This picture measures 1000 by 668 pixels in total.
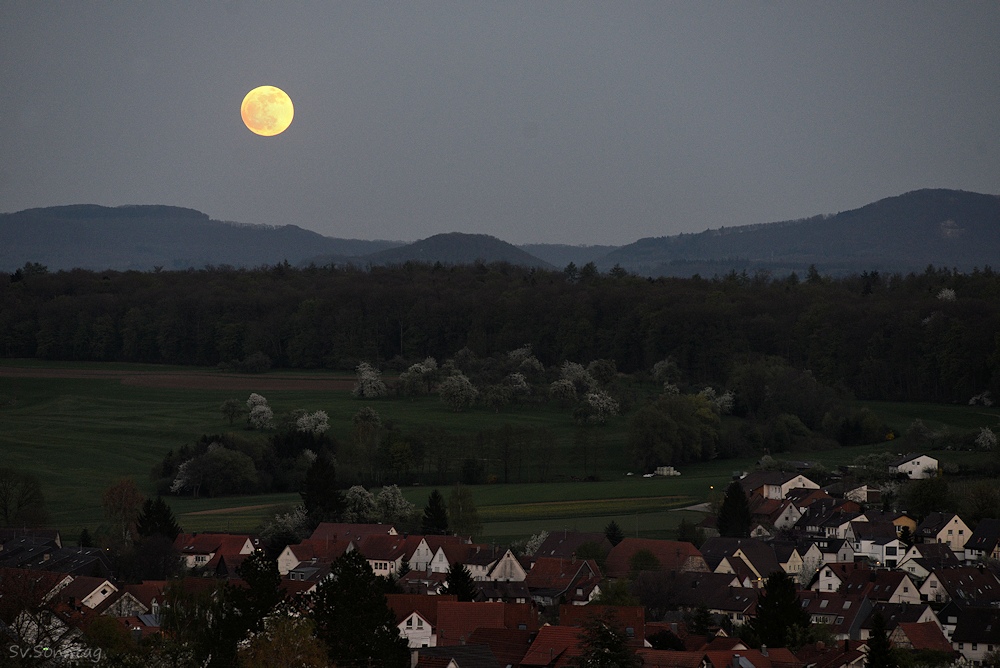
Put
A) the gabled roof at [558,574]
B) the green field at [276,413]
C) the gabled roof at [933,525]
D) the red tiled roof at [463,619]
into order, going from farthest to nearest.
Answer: the green field at [276,413] < the gabled roof at [933,525] < the gabled roof at [558,574] < the red tiled roof at [463,619]

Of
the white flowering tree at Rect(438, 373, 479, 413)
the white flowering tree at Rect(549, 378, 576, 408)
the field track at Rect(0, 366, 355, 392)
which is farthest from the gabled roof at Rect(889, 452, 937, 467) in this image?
the field track at Rect(0, 366, 355, 392)

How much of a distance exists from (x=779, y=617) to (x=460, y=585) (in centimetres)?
924

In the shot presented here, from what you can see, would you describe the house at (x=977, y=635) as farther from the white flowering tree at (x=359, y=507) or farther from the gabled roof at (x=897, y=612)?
the white flowering tree at (x=359, y=507)

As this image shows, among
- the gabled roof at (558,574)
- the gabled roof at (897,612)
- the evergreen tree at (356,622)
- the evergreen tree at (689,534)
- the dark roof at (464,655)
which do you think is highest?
the evergreen tree at (356,622)

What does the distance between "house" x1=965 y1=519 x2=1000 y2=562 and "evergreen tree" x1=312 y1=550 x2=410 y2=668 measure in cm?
2989

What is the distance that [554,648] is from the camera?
33594 millimetres

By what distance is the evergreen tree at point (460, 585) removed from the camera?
40.9m

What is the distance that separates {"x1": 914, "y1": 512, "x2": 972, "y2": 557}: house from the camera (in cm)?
5494

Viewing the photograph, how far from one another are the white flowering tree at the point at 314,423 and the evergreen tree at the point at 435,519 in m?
20.2

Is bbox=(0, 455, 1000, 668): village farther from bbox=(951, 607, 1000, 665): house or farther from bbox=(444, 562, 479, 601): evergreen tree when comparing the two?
bbox=(444, 562, 479, 601): evergreen tree

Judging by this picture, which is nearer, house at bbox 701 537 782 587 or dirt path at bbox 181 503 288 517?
house at bbox 701 537 782 587

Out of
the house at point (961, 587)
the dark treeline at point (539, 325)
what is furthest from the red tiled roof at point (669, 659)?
the dark treeline at point (539, 325)

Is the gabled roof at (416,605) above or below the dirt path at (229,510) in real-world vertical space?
above

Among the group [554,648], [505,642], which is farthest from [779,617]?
[505,642]
